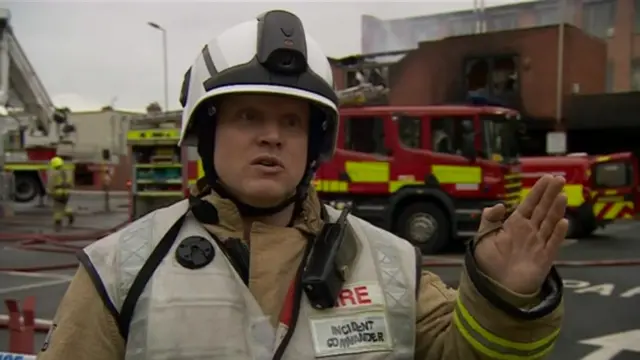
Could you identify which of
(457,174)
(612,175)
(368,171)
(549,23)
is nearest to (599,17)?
(549,23)

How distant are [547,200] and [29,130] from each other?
73.4 ft

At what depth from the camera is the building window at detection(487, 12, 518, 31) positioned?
42000mm

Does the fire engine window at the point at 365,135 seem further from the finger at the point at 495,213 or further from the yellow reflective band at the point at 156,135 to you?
the finger at the point at 495,213

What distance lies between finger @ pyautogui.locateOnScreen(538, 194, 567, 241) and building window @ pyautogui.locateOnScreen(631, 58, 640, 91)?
1467 inches

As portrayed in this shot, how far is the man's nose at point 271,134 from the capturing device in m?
1.56

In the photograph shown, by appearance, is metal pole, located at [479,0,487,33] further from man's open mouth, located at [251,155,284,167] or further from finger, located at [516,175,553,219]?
finger, located at [516,175,553,219]

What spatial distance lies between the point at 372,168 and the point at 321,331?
374 inches

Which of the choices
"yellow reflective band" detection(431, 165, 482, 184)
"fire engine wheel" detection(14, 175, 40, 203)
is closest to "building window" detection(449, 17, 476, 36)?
"fire engine wheel" detection(14, 175, 40, 203)

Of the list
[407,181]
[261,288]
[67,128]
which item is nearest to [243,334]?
[261,288]

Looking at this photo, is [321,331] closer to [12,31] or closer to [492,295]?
[492,295]

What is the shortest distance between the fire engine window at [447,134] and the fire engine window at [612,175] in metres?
3.96

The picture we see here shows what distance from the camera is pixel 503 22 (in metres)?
42.1

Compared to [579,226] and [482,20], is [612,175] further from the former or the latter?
[482,20]

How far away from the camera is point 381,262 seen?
159 cm
